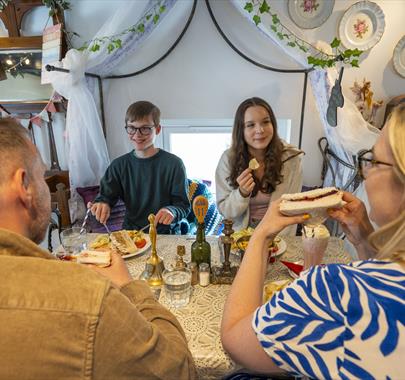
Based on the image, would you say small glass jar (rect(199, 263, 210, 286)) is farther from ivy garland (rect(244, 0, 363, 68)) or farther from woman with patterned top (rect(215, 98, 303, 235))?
ivy garland (rect(244, 0, 363, 68))

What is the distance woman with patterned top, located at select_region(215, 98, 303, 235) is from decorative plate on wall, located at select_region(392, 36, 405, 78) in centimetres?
127

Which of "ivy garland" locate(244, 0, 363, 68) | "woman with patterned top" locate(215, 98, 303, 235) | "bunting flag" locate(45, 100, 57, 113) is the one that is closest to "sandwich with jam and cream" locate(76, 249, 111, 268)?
"woman with patterned top" locate(215, 98, 303, 235)

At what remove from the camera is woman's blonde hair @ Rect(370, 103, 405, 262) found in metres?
0.57

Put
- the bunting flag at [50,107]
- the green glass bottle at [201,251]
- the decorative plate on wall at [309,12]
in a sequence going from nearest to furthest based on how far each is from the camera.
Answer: the green glass bottle at [201,251] → the decorative plate on wall at [309,12] → the bunting flag at [50,107]

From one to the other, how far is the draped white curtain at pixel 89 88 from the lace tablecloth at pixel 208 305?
4.35 ft

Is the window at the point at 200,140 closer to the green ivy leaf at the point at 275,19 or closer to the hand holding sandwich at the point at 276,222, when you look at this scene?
the green ivy leaf at the point at 275,19

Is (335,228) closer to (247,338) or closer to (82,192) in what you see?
(247,338)

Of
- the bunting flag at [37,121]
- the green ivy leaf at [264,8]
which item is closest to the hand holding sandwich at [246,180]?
the green ivy leaf at [264,8]

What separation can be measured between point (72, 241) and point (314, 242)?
41.1 inches

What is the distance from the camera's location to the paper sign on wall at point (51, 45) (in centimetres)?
226

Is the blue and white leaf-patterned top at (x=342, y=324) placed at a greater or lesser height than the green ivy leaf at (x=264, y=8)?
lesser

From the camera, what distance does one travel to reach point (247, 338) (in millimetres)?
633

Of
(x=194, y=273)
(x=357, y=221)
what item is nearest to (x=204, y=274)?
(x=194, y=273)

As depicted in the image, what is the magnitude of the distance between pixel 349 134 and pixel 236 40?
4.12 feet
